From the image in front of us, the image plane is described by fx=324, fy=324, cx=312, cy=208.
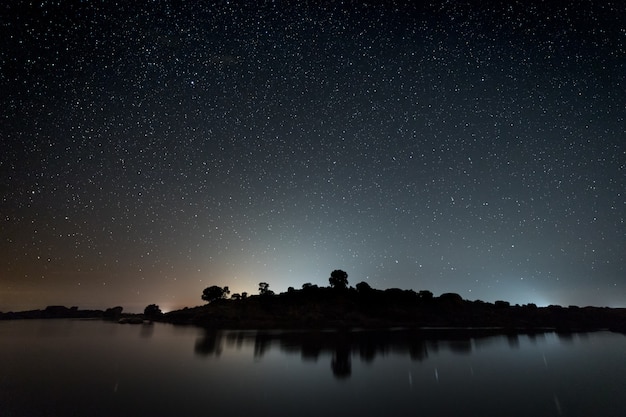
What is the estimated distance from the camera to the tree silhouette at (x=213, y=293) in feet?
359

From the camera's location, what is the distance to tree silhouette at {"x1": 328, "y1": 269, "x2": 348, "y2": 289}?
4112 inches

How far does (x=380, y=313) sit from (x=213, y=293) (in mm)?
58433

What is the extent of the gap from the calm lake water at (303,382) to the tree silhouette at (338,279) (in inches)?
2812

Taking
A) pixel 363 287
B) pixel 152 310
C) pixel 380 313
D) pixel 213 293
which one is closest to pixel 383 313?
pixel 380 313

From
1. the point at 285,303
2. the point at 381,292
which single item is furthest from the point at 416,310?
the point at 285,303

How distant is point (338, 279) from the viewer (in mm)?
105375

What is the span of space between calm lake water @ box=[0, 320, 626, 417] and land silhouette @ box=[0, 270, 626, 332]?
118ft

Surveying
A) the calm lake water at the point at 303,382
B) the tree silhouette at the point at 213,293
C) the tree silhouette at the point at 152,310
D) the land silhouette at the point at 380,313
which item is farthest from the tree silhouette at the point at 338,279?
the calm lake water at the point at 303,382

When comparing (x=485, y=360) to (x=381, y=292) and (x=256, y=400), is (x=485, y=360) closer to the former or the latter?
(x=256, y=400)

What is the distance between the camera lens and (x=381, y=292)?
9938 centimetres

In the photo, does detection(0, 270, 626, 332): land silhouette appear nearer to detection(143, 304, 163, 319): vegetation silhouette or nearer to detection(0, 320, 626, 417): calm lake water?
detection(143, 304, 163, 319): vegetation silhouette

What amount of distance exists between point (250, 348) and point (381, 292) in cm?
7166

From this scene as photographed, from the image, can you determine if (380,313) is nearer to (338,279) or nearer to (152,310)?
(338,279)

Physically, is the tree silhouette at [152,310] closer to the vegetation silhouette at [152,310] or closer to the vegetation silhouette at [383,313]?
the vegetation silhouette at [152,310]
